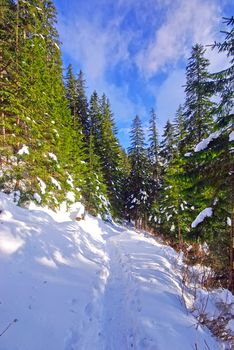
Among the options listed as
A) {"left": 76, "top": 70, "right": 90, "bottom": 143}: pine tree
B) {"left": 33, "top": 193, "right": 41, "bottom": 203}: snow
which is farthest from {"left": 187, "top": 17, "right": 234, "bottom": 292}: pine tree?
{"left": 76, "top": 70, "right": 90, "bottom": 143}: pine tree

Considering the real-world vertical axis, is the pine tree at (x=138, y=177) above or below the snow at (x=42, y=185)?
above

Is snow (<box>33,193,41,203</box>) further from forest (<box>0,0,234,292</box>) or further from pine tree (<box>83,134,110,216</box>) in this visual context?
pine tree (<box>83,134,110,216</box>)

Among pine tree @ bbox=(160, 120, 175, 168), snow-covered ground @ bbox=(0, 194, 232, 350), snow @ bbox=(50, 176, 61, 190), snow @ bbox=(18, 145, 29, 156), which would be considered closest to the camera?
snow-covered ground @ bbox=(0, 194, 232, 350)

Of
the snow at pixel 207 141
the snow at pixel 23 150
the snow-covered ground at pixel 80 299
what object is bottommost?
the snow-covered ground at pixel 80 299

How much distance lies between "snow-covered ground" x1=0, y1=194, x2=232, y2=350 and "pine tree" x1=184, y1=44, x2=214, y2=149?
39.4 ft

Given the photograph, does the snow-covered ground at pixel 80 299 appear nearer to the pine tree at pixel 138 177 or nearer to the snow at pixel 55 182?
the snow at pixel 55 182

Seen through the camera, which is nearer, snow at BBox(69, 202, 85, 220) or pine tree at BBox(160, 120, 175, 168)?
snow at BBox(69, 202, 85, 220)

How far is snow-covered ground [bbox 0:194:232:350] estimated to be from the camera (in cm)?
418

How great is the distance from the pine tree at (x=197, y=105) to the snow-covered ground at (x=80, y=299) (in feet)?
39.4

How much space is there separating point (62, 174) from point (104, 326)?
12.1 metres

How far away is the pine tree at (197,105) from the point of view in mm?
17562

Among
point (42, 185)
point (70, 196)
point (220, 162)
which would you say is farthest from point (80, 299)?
point (70, 196)

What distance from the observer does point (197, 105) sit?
58.1ft

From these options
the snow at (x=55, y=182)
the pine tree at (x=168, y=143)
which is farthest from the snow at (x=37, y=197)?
the pine tree at (x=168, y=143)
